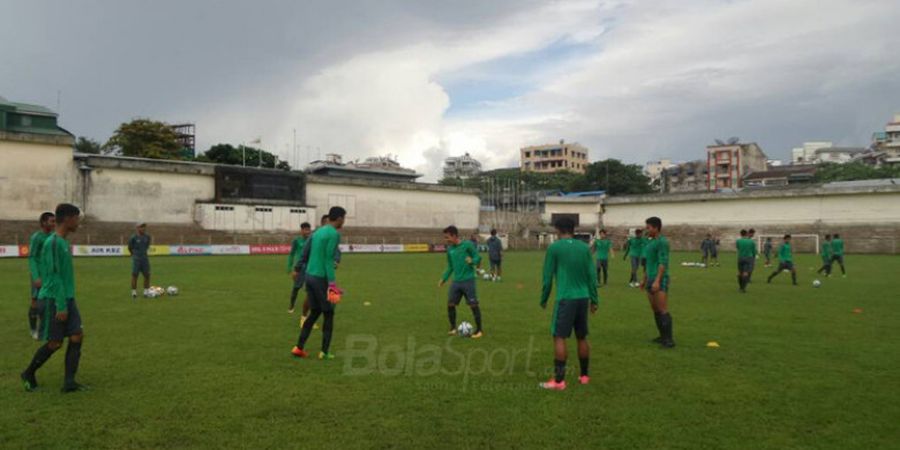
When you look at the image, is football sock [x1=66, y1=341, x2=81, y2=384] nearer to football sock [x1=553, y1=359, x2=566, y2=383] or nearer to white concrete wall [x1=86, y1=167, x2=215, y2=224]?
football sock [x1=553, y1=359, x2=566, y2=383]

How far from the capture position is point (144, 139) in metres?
60.6

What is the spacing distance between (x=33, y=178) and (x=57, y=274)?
4142cm

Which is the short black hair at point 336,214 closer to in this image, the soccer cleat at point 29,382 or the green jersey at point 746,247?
the soccer cleat at point 29,382

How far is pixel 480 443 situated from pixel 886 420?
4052mm

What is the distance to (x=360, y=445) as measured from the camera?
205 inches

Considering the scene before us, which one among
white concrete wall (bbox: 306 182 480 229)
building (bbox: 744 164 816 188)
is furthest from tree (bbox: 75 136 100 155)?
building (bbox: 744 164 816 188)

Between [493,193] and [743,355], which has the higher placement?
[493,193]

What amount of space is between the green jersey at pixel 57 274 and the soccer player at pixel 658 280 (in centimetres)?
809

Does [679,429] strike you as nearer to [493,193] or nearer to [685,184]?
[493,193]

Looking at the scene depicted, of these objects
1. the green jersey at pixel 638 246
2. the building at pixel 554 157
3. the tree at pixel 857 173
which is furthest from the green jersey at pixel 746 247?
the building at pixel 554 157

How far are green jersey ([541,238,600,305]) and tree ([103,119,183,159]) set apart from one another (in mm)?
60758

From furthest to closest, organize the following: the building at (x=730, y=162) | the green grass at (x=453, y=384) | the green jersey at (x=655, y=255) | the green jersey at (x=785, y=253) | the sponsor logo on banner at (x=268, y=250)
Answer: the building at (x=730, y=162) → the sponsor logo on banner at (x=268, y=250) → the green jersey at (x=785, y=253) → the green jersey at (x=655, y=255) → the green grass at (x=453, y=384)

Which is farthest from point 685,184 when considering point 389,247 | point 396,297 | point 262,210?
point 396,297

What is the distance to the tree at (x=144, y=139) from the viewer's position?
197 ft
